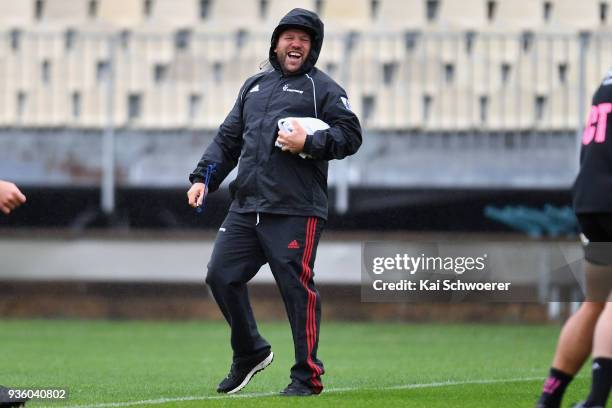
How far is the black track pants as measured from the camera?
22.3 feet

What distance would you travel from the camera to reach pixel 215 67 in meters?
18.0

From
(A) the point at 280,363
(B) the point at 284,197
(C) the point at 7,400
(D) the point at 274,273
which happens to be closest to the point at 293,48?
(B) the point at 284,197

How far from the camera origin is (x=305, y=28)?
22.7 feet

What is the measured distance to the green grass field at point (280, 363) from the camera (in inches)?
267

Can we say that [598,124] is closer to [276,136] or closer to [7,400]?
[276,136]

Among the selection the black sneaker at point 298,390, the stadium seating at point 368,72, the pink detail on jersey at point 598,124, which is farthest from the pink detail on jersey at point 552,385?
the stadium seating at point 368,72

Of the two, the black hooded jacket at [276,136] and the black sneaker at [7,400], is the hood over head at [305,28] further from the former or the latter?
the black sneaker at [7,400]

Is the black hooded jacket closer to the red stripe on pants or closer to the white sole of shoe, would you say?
the red stripe on pants

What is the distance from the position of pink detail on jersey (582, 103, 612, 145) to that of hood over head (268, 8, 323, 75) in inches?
71.0

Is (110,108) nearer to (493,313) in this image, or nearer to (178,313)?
(178,313)

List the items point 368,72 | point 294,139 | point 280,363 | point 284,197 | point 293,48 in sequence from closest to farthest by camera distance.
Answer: point 294,139, point 284,197, point 293,48, point 280,363, point 368,72

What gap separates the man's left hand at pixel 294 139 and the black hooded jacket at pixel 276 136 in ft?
0.22

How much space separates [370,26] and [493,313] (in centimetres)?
640

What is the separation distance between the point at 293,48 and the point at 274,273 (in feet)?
3.59
